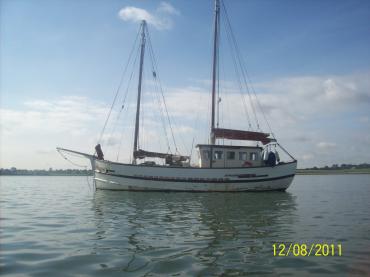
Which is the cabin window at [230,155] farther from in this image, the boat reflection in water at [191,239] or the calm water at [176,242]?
the calm water at [176,242]

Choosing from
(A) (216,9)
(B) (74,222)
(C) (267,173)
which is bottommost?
(B) (74,222)

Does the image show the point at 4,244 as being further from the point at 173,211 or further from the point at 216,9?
the point at 216,9

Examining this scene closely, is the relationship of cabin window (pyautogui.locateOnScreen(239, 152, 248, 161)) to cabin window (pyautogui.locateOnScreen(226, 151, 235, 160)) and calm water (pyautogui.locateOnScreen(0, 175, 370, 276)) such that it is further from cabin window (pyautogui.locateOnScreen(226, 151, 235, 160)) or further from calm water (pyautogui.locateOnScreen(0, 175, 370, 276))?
calm water (pyautogui.locateOnScreen(0, 175, 370, 276))

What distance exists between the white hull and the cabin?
0.98m

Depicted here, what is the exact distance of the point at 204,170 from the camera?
97.7ft

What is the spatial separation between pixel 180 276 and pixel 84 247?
3.72 m

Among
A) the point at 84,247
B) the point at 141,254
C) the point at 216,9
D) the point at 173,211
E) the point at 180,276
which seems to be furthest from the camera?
the point at 216,9

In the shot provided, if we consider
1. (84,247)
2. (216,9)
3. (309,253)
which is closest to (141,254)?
(84,247)

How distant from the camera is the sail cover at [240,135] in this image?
104 ft
